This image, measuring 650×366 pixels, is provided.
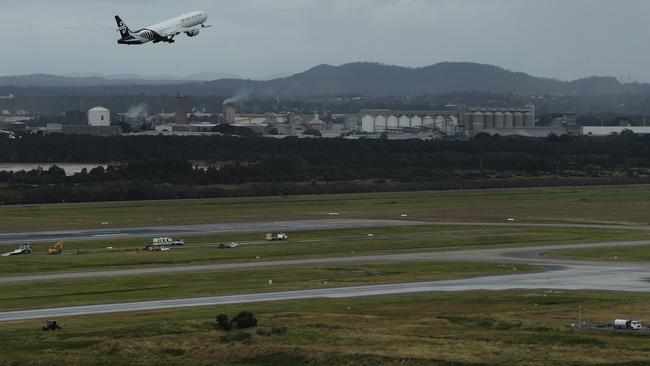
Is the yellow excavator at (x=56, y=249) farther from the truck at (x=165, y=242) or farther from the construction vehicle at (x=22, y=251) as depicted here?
the truck at (x=165, y=242)

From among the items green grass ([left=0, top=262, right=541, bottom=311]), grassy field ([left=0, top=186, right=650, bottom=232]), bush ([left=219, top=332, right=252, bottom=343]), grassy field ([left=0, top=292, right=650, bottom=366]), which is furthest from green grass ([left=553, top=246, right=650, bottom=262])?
bush ([left=219, top=332, right=252, bottom=343])

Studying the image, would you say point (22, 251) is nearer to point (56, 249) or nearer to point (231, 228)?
point (56, 249)

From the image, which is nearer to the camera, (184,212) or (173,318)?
(173,318)

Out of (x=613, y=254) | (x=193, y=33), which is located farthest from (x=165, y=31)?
(x=613, y=254)

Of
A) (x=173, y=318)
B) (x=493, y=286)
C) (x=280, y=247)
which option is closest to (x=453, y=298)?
(x=493, y=286)

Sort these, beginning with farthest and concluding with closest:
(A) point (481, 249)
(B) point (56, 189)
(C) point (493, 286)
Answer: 1. (B) point (56, 189)
2. (A) point (481, 249)
3. (C) point (493, 286)

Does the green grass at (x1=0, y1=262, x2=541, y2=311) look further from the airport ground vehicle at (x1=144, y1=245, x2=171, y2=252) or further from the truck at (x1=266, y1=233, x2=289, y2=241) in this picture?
the truck at (x1=266, y1=233, x2=289, y2=241)

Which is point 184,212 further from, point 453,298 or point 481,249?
point 453,298

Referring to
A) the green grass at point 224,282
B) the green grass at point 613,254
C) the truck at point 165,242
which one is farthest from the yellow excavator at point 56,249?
the green grass at point 613,254
